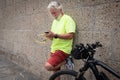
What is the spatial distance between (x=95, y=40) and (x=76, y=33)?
505mm

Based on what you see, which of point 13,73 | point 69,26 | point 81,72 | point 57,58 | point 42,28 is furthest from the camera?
point 13,73

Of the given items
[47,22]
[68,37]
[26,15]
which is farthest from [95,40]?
[26,15]

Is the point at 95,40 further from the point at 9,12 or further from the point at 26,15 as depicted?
the point at 9,12

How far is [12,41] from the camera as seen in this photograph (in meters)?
6.67

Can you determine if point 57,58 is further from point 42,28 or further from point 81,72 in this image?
point 42,28

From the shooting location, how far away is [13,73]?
5.53 m

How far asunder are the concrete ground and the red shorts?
5.54ft

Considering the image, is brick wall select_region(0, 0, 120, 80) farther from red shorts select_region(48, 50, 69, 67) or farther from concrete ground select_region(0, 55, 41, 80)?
red shorts select_region(48, 50, 69, 67)

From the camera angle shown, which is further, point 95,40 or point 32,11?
point 32,11

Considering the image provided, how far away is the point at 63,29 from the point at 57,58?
0.51 m

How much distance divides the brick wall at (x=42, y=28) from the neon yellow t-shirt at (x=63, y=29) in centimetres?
25

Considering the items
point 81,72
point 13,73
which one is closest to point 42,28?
point 13,73

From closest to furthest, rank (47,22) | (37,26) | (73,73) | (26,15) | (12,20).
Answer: (73,73) < (47,22) < (37,26) < (26,15) < (12,20)

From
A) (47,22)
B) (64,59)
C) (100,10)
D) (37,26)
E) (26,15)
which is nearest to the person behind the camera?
(100,10)
